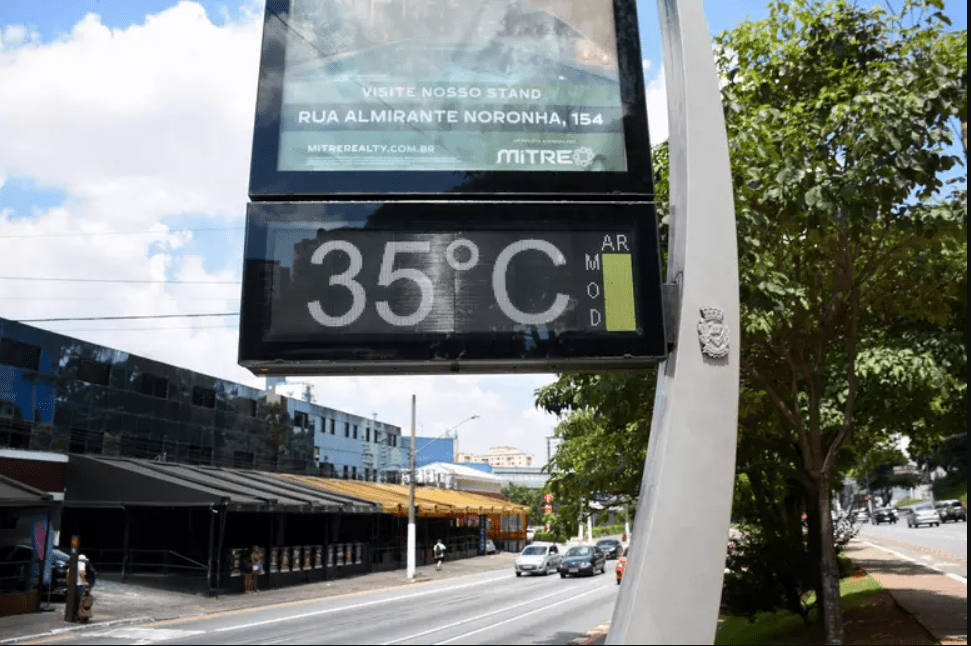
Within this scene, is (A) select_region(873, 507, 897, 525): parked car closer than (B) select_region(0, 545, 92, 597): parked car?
No

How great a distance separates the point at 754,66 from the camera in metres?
11.1

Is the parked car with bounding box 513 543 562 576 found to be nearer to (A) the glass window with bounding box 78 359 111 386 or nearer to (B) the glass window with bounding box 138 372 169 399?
(B) the glass window with bounding box 138 372 169 399

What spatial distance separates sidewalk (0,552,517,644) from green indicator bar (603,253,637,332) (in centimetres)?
1475

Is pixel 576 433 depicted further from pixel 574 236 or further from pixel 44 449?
pixel 44 449

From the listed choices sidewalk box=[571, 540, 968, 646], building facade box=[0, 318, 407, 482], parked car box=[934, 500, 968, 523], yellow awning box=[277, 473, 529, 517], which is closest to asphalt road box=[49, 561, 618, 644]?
sidewalk box=[571, 540, 968, 646]

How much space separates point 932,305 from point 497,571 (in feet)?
109

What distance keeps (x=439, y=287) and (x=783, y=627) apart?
11.4 metres

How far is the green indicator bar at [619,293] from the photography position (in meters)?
4.73

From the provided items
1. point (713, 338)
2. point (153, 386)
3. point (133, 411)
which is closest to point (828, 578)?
point (713, 338)

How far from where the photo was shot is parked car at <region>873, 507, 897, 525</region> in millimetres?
60125

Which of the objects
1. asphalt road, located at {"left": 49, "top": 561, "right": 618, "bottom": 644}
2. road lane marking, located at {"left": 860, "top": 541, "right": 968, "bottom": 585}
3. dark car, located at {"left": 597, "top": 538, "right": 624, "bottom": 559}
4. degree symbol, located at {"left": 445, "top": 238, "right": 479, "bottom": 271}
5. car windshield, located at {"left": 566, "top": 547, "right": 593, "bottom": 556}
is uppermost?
degree symbol, located at {"left": 445, "top": 238, "right": 479, "bottom": 271}

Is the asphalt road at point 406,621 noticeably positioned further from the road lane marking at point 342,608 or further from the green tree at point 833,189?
the green tree at point 833,189

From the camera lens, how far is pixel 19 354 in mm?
26188

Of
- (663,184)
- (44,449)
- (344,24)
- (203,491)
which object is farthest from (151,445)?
(344,24)
